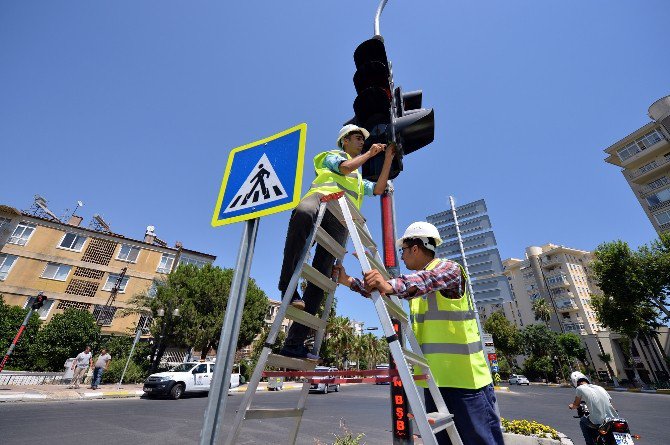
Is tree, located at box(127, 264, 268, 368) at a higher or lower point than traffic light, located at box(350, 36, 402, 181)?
higher

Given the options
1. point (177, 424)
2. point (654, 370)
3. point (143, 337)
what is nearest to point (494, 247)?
point (177, 424)

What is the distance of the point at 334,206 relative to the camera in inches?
94.5

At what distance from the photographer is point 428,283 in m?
2.06

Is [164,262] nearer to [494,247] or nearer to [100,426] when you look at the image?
[100,426]

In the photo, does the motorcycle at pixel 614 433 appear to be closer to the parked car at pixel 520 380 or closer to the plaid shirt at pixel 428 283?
the plaid shirt at pixel 428 283

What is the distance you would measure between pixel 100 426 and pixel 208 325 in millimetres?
20540

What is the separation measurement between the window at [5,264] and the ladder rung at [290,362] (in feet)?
141

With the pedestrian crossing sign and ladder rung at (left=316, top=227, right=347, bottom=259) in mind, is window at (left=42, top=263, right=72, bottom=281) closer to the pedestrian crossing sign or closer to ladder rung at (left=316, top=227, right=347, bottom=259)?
the pedestrian crossing sign

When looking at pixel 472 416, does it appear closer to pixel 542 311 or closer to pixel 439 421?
pixel 439 421

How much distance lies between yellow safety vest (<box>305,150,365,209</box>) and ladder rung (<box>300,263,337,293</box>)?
647 mm

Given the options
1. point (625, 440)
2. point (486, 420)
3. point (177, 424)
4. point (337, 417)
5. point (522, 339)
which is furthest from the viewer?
point (522, 339)

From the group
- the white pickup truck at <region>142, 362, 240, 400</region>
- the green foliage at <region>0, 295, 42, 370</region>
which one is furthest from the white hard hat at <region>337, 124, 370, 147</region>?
the green foliage at <region>0, 295, 42, 370</region>

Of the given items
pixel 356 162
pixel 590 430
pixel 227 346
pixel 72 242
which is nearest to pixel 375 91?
pixel 356 162

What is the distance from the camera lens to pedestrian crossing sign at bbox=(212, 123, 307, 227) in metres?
2.10
